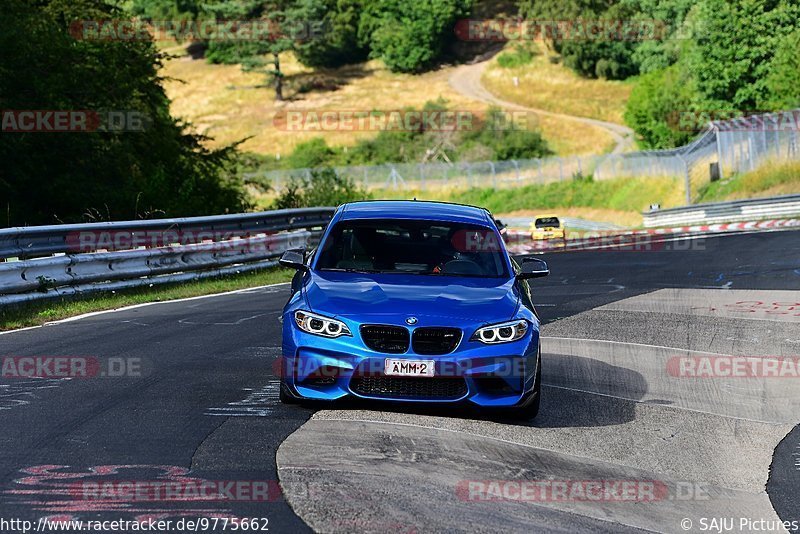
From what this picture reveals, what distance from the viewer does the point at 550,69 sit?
12494 centimetres

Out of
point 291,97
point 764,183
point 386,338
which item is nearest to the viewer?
point 386,338

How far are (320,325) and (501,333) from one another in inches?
51.0

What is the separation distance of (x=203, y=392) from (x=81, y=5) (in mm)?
24983

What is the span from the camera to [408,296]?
362 inches

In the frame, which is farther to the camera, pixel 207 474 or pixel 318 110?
pixel 318 110

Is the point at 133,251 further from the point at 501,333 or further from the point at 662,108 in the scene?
the point at 662,108

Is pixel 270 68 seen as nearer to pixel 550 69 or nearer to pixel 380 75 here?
pixel 380 75

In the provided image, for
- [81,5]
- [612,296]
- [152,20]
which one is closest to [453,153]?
[152,20]

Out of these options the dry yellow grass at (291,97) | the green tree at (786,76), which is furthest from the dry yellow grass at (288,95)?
the green tree at (786,76)

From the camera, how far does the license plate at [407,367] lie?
342 inches

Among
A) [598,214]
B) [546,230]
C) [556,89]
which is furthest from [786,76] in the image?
[556,89]

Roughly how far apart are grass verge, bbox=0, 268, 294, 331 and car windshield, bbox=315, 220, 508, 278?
5639 mm

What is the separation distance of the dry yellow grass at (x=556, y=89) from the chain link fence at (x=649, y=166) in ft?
116

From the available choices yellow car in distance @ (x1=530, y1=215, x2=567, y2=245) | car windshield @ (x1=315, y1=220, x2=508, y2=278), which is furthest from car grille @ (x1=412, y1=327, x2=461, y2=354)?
yellow car in distance @ (x1=530, y1=215, x2=567, y2=245)
